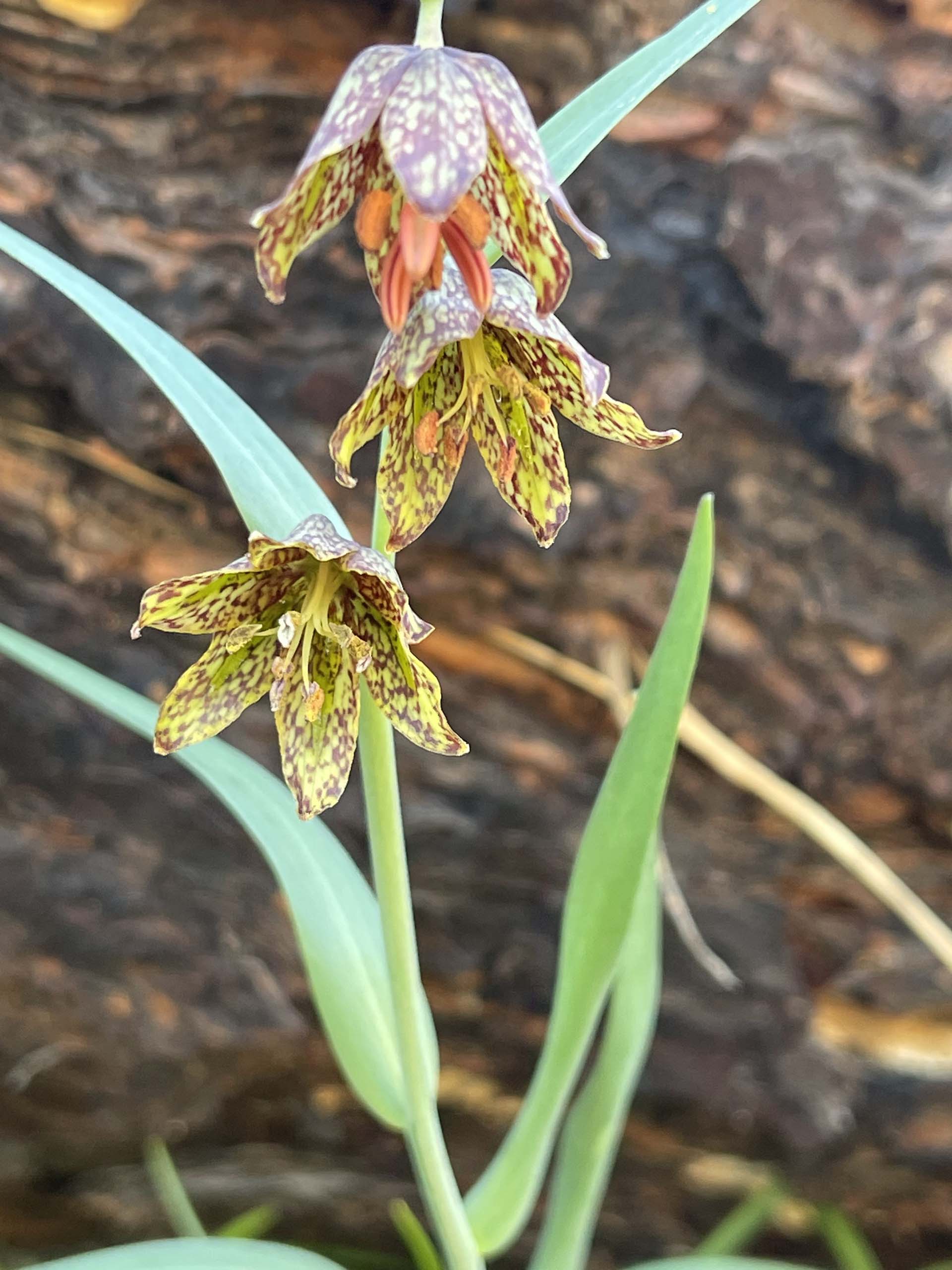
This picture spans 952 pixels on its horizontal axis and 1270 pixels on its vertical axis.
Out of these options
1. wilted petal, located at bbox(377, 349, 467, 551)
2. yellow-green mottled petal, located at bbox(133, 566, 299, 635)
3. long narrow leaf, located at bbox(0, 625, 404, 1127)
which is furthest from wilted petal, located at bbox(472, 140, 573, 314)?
Result: long narrow leaf, located at bbox(0, 625, 404, 1127)

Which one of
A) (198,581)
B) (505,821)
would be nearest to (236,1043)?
(505,821)

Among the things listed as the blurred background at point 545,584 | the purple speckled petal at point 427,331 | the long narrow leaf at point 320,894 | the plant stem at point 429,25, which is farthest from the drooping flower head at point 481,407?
the blurred background at point 545,584

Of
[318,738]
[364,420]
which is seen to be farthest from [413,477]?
[318,738]

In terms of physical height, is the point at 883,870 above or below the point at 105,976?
below

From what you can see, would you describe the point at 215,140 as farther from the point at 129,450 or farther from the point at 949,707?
the point at 949,707

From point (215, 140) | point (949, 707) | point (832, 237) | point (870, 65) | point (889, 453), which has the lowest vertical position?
point (949, 707)

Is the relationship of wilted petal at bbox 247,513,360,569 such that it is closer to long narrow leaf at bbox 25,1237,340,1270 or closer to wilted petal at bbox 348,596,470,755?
wilted petal at bbox 348,596,470,755

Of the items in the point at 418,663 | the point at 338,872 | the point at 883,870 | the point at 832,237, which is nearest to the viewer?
the point at 418,663

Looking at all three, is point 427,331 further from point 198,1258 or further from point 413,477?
point 198,1258
